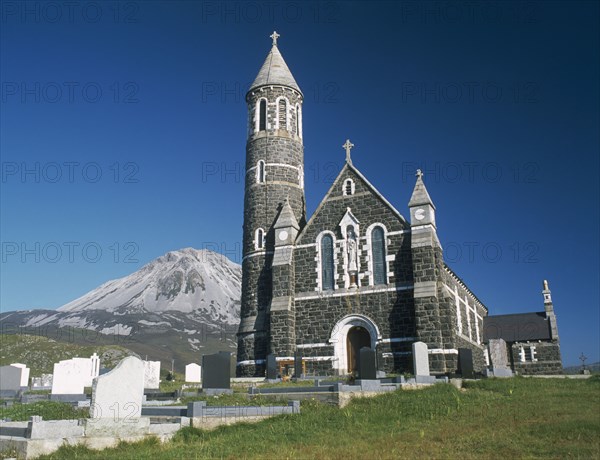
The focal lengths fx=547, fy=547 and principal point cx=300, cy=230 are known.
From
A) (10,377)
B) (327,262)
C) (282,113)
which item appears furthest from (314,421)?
(282,113)

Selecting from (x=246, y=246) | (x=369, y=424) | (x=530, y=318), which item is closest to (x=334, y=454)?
(x=369, y=424)

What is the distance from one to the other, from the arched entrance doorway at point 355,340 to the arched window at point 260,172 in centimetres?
1084

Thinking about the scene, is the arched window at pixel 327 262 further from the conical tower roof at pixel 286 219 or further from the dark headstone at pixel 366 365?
the dark headstone at pixel 366 365

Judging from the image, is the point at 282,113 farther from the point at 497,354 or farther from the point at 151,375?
the point at 497,354

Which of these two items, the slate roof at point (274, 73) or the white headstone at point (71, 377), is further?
the slate roof at point (274, 73)

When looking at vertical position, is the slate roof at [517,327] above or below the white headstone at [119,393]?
above

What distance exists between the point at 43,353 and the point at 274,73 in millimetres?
50000

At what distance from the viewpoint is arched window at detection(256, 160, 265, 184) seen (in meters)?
33.5

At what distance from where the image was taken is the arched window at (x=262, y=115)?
3456cm

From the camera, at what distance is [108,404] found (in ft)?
39.9

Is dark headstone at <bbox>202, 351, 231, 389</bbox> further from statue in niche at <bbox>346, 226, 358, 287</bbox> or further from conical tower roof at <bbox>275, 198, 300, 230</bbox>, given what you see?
conical tower roof at <bbox>275, 198, 300, 230</bbox>

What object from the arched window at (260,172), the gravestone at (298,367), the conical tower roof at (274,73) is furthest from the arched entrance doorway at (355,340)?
the conical tower roof at (274,73)

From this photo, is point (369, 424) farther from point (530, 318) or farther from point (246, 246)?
point (530, 318)

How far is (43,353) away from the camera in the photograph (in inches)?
2633
